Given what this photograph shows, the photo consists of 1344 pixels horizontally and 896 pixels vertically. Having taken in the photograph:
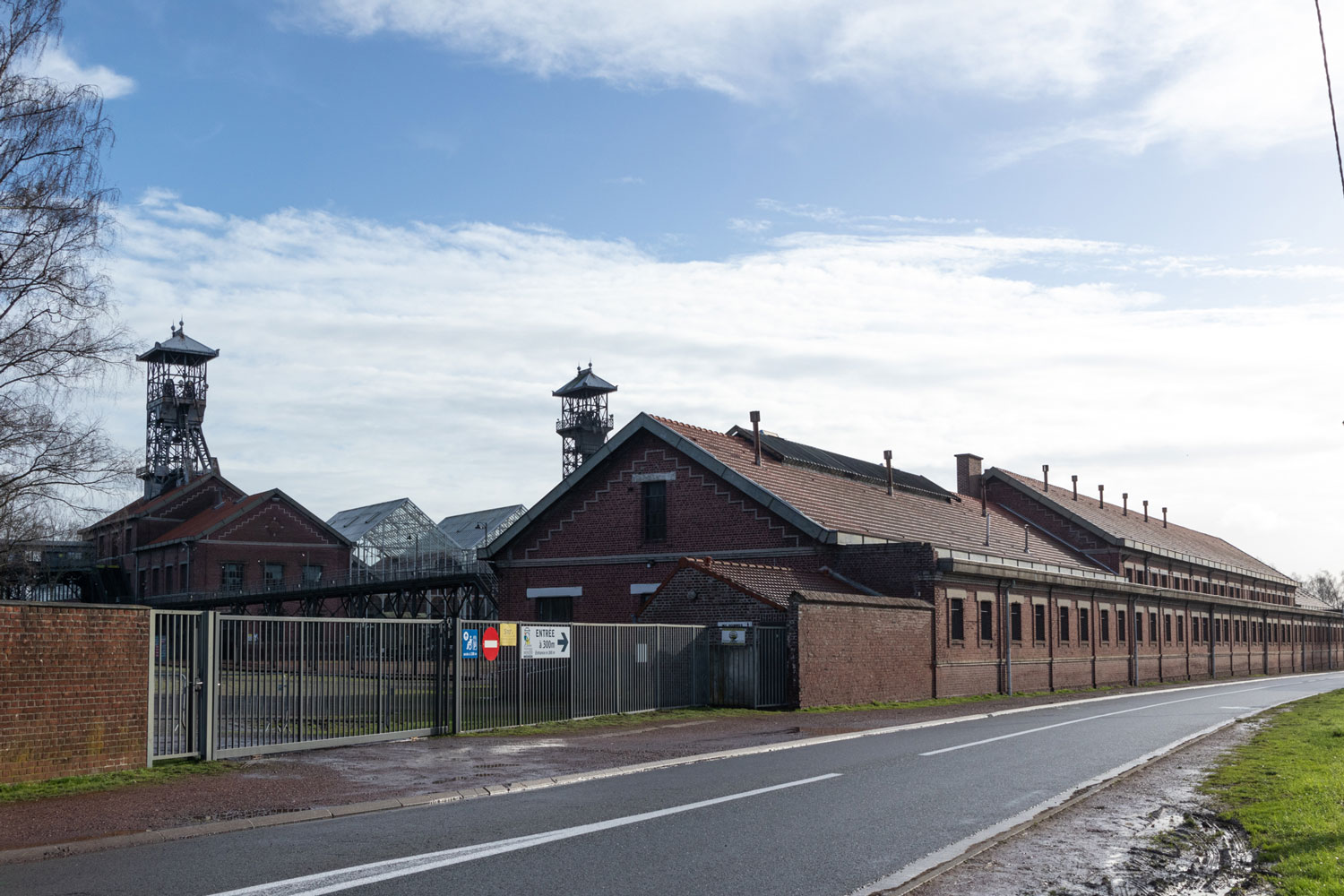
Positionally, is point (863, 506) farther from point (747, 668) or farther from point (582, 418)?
point (582, 418)

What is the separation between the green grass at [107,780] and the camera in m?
11.8

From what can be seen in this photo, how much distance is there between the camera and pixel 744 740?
18219 millimetres

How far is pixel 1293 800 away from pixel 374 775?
9.34 meters

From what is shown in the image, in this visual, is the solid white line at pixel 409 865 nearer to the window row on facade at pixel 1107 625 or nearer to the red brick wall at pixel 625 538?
the red brick wall at pixel 625 538

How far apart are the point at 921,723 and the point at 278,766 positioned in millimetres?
12000

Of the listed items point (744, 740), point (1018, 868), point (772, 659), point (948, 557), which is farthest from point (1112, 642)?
point (1018, 868)

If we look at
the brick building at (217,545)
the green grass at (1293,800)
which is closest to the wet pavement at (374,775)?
the green grass at (1293,800)

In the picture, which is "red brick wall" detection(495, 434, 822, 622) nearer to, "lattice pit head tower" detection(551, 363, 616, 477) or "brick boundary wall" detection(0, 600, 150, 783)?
"brick boundary wall" detection(0, 600, 150, 783)

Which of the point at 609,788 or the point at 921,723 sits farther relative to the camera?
the point at 921,723

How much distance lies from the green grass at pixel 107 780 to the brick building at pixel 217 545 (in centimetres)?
5705

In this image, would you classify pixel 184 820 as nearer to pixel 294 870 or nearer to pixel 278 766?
pixel 294 870

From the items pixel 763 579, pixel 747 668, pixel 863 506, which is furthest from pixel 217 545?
pixel 747 668

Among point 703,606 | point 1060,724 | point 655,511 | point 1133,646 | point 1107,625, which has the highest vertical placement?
point 655,511

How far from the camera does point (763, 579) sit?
90.9 feet
